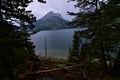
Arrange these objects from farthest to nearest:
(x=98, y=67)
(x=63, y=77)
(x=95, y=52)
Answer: (x=98, y=67), (x=95, y=52), (x=63, y=77)

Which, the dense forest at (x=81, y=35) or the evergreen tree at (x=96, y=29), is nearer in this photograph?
the dense forest at (x=81, y=35)

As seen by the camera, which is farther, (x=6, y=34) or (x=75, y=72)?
(x=75, y=72)

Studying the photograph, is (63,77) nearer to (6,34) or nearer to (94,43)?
(6,34)

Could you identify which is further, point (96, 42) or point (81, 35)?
point (81, 35)

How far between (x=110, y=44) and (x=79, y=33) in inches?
158

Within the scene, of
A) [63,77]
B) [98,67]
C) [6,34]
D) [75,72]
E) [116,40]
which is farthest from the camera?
[98,67]

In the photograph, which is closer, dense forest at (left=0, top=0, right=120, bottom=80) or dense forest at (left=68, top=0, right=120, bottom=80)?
dense forest at (left=0, top=0, right=120, bottom=80)

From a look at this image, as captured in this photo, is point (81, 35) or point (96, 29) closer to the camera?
point (96, 29)

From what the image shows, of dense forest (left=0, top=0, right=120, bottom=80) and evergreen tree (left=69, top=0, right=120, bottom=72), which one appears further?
evergreen tree (left=69, top=0, right=120, bottom=72)

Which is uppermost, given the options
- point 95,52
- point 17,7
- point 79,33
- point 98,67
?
point 17,7

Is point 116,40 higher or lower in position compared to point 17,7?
lower

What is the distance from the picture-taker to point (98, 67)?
829 inches

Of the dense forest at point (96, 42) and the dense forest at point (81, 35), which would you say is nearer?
the dense forest at point (81, 35)

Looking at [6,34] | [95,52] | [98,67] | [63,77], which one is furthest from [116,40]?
[6,34]
